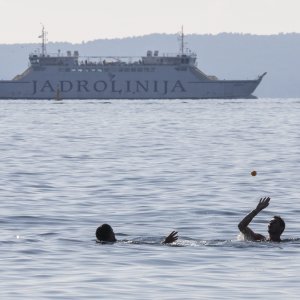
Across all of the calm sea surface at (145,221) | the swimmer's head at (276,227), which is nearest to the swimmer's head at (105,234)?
the calm sea surface at (145,221)

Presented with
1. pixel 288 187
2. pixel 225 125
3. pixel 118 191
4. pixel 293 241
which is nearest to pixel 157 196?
pixel 118 191

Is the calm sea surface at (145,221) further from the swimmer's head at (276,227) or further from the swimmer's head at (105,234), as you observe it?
the swimmer's head at (276,227)

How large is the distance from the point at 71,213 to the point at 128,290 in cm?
1171

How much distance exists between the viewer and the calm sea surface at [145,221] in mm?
18641

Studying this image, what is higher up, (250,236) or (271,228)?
(271,228)

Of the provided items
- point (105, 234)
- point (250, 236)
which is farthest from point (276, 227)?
point (105, 234)

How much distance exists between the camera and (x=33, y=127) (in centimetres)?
9719

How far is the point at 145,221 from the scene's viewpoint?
28.4 metres

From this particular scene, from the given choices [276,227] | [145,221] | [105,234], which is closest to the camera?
[276,227]

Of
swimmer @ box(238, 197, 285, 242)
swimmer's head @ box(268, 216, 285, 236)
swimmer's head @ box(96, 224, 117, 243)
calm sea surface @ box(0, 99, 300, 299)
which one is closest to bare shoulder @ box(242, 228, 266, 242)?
swimmer @ box(238, 197, 285, 242)

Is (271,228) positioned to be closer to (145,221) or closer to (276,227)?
(276,227)

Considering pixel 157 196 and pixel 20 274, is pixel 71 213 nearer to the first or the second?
pixel 157 196

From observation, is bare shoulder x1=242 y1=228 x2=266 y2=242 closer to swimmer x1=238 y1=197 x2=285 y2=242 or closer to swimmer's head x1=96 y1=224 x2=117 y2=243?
swimmer x1=238 y1=197 x2=285 y2=242

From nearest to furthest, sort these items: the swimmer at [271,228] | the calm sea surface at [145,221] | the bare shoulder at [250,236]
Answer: the calm sea surface at [145,221]
the swimmer at [271,228]
the bare shoulder at [250,236]
